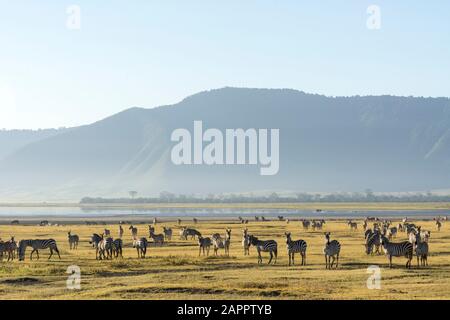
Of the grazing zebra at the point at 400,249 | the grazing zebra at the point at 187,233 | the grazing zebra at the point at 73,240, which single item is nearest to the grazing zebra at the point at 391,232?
the grazing zebra at the point at 187,233

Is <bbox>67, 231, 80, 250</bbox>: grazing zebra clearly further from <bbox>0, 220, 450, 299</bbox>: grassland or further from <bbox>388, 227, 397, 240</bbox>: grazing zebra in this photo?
<bbox>388, 227, 397, 240</bbox>: grazing zebra

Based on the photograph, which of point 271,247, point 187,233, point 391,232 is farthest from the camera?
point 187,233

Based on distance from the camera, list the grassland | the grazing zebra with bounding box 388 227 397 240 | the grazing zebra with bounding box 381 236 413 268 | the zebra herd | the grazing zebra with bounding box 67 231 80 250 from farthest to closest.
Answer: the grazing zebra with bounding box 388 227 397 240, the grazing zebra with bounding box 67 231 80 250, the zebra herd, the grazing zebra with bounding box 381 236 413 268, the grassland

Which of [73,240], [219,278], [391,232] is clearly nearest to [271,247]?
[219,278]

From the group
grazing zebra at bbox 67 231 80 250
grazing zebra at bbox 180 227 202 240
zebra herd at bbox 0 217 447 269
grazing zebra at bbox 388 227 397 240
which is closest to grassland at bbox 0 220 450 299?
zebra herd at bbox 0 217 447 269

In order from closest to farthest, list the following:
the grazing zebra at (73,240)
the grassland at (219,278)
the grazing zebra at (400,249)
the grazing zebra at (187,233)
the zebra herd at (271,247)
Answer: the grassland at (219,278) < the grazing zebra at (400,249) < the zebra herd at (271,247) < the grazing zebra at (73,240) < the grazing zebra at (187,233)

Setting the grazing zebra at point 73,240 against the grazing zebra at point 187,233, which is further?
the grazing zebra at point 187,233

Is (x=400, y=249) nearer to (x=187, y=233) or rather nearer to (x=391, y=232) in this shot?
(x=391, y=232)

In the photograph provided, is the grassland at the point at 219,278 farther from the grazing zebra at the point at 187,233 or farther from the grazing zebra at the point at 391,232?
the grazing zebra at the point at 187,233

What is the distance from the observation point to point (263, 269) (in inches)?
1244

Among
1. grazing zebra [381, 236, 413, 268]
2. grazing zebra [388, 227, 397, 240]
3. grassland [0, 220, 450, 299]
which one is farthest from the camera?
grazing zebra [388, 227, 397, 240]

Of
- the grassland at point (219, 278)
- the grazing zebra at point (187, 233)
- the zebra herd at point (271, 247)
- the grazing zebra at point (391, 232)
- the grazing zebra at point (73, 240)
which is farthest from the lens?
the grazing zebra at point (187, 233)
